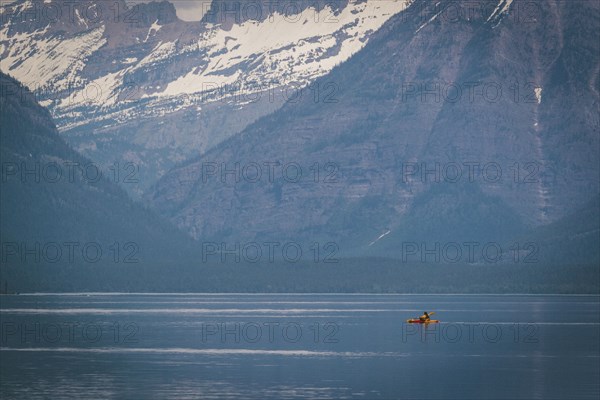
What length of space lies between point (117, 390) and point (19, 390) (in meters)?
7.29

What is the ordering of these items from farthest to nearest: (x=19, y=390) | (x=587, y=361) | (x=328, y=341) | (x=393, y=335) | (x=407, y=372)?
(x=393, y=335) → (x=328, y=341) → (x=587, y=361) → (x=407, y=372) → (x=19, y=390)

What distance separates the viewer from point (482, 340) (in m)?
181

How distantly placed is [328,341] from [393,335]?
15.2 m

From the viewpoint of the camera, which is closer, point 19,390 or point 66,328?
point 19,390

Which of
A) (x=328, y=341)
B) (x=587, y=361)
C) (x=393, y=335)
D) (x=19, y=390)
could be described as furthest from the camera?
(x=393, y=335)

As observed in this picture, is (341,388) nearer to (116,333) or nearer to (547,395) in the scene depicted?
(547,395)

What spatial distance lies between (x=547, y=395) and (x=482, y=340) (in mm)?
59537

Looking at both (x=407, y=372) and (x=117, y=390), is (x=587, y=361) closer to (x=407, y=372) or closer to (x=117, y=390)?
(x=407, y=372)

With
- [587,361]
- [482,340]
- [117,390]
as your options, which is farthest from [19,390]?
[482,340]

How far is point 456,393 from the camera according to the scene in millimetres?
123062

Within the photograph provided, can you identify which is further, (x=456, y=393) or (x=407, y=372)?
(x=407, y=372)

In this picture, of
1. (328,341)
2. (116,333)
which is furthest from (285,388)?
(116,333)

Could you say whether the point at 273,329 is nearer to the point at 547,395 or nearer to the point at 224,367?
the point at 224,367

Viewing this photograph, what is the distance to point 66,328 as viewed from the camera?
636 ft
